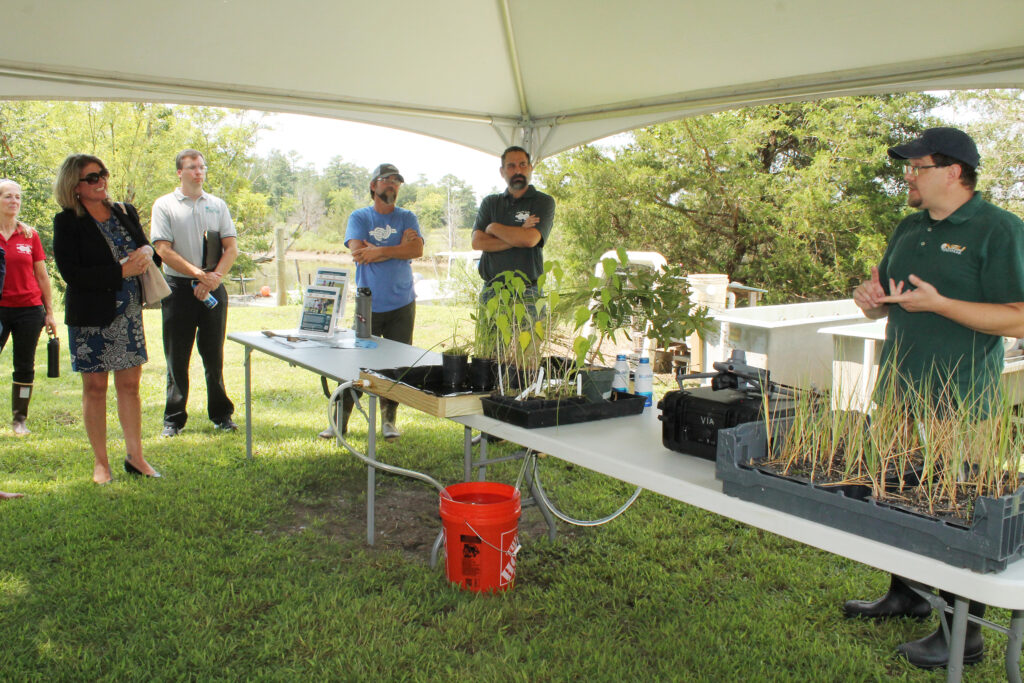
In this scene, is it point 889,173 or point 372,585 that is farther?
point 889,173

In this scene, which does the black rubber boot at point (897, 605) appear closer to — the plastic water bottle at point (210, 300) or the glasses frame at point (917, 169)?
the glasses frame at point (917, 169)

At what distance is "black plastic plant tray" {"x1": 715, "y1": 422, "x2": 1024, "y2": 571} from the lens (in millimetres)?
1176

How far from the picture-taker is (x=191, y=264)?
4.45m

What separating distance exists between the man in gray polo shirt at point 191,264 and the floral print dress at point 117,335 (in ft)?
1.98

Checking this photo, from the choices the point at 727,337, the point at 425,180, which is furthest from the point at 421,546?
the point at 425,180

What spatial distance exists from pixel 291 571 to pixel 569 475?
1.81m

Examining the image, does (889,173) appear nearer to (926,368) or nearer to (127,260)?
(926,368)

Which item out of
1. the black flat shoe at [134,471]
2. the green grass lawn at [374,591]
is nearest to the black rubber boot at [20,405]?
the green grass lawn at [374,591]

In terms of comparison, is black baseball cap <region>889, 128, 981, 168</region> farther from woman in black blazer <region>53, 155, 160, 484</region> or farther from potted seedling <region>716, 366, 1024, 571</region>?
woman in black blazer <region>53, 155, 160, 484</region>

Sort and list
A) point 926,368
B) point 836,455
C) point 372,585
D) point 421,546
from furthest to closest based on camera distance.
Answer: point 421,546, point 372,585, point 926,368, point 836,455

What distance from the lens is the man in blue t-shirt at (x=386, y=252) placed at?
14.3 feet

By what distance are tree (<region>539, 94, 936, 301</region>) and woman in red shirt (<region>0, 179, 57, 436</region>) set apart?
7.07 m

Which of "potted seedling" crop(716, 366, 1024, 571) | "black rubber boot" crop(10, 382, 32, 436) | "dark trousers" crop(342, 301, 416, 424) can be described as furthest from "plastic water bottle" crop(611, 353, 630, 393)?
"black rubber boot" crop(10, 382, 32, 436)

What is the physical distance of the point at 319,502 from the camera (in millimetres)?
3793
